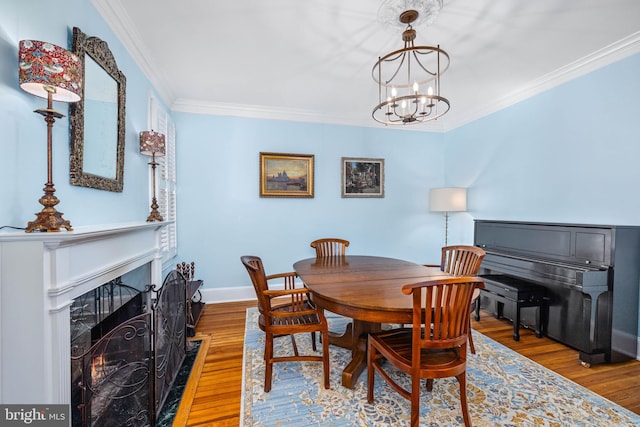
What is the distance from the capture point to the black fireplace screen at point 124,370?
4.41 feet

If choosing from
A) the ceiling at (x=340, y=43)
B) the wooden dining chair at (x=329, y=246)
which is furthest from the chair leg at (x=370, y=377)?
the ceiling at (x=340, y=43)

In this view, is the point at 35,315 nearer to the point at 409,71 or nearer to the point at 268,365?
the point at 268,365

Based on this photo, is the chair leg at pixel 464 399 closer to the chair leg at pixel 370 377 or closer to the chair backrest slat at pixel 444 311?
the chair backrest slat at pixel 444 311

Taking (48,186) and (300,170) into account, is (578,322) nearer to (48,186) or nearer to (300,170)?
(300,170)

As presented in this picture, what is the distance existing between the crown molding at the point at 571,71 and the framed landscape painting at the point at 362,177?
5.41ft

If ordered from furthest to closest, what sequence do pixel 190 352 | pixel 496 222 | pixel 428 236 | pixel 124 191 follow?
1. pixel 428 236
2. pixel 496 222
3. pixel 190 352
4. pixel 124 191

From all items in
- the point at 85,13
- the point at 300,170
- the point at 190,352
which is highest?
the point at 85,13

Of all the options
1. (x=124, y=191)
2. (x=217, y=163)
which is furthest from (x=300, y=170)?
(x=124, y=191)

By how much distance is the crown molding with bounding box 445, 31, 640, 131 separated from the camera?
2.38 meters

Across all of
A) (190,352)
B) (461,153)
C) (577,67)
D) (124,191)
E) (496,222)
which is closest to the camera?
(124,191)

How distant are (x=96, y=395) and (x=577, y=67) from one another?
4.67 metres

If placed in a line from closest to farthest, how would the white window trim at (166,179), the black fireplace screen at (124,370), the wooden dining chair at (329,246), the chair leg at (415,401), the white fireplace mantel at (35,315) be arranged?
the white fireplace mantel at (35,315) < the black fireplace screen at (124,370) < the chair leg at (415,401) < the white window trim at (166,179) < the wooden dining chair at (329,246)

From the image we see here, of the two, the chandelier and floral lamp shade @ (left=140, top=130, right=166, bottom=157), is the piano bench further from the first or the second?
floral lamp shade @ (left=140, top=130, right=166, bottom=157)

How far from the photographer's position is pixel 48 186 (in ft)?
3.67
